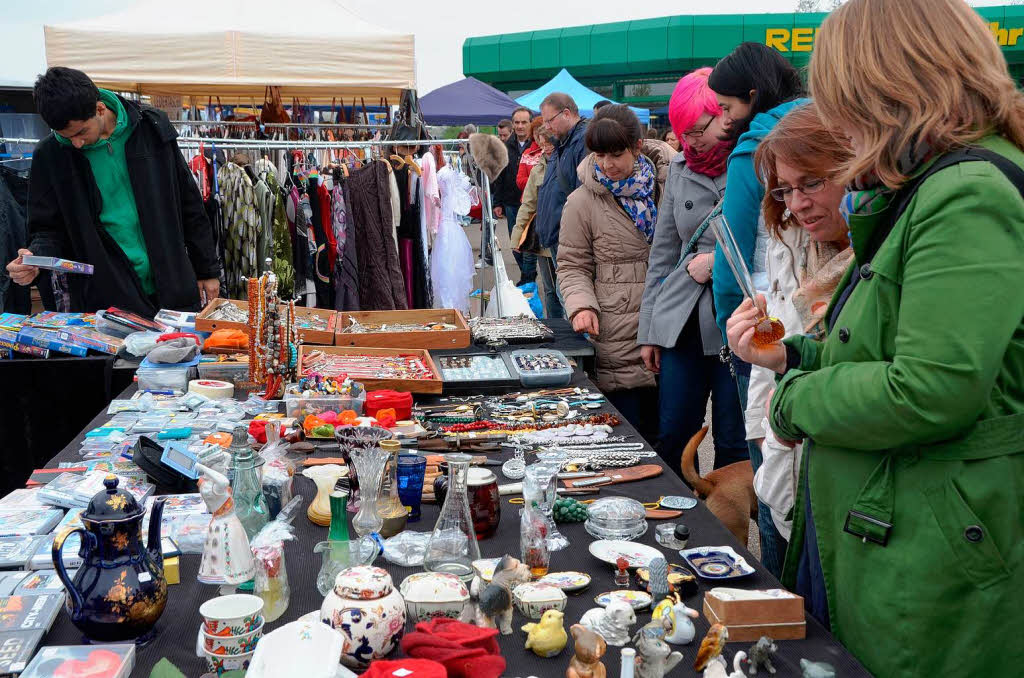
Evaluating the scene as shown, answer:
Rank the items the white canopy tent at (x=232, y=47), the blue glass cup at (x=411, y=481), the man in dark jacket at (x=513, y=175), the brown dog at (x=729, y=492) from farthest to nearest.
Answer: the man in dark jacket at (x=513, y=175)
the white canopy tent at (x=232, y=47)
the brown dog at (x=729, y=492)
the blue glass cup at (x=411, y=481)

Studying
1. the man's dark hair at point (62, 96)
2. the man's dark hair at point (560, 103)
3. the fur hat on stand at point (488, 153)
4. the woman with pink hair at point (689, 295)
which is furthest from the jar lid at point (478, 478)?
the fur hat on stand at point (488, 153)

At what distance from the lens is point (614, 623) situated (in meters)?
1.44

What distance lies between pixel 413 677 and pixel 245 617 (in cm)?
32

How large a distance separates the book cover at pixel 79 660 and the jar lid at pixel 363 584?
1.13ft

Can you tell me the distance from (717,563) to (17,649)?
4.10 ft

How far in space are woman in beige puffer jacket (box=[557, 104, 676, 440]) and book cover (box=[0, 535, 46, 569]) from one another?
2.25 m

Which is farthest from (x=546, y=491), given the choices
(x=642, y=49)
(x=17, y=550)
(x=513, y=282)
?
(x=642, y=49)

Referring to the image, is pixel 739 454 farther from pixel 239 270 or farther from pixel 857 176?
pixel 239 270

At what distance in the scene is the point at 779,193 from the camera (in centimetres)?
194

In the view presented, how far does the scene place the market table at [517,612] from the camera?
4.51ft

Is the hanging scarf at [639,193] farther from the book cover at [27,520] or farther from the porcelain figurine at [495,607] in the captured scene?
the book cover at [27,520]

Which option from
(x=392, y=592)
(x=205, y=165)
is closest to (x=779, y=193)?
(x=392, y=592)

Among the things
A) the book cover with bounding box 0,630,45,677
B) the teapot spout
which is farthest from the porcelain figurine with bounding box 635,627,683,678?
the book cover with bounding box 0,630,45,677

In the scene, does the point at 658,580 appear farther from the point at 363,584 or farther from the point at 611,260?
the point at 611,260
